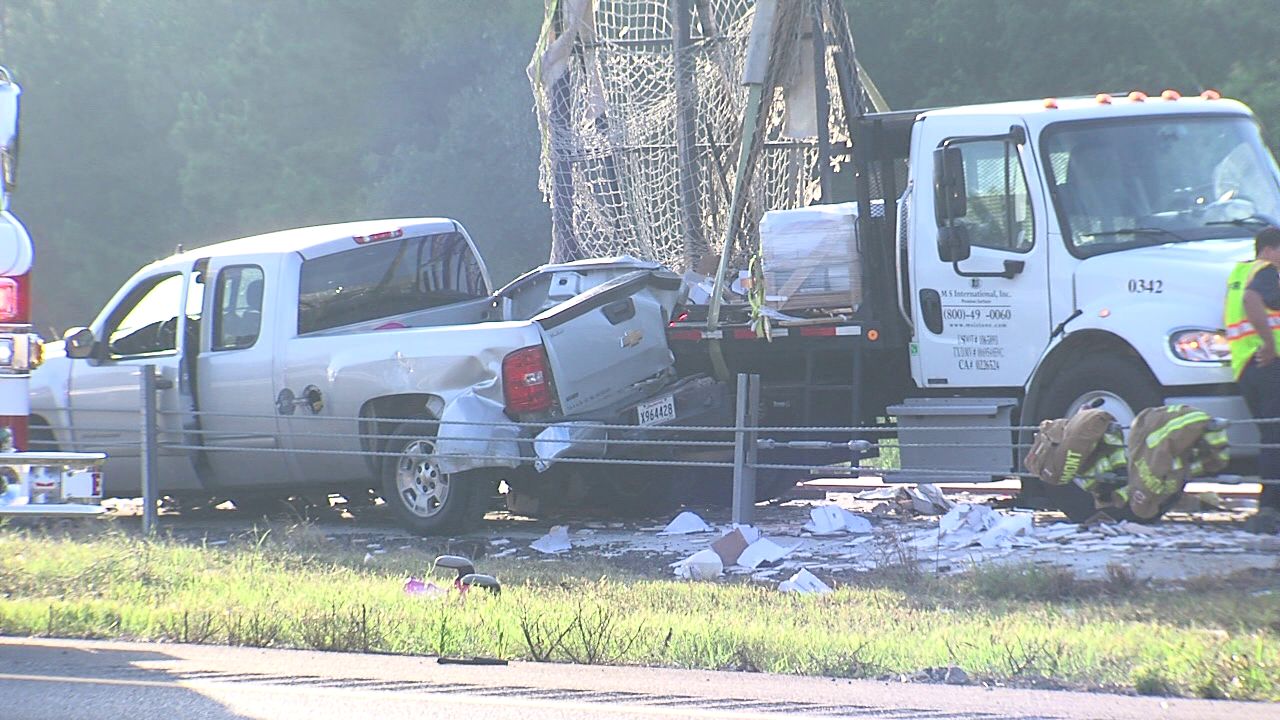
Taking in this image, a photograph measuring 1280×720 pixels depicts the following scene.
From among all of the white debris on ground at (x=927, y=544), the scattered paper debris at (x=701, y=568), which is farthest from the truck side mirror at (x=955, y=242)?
the scattered paper debris at (x=701, y=568)

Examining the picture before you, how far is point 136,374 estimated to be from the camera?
12.3 meters

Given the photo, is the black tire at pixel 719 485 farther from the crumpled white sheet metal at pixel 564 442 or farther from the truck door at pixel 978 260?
the truck door at pixel 978 260

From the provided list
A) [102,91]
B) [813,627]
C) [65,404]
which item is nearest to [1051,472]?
[813,627]

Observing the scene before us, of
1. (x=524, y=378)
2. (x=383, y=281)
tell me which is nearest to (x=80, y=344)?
(x=383, y=281)

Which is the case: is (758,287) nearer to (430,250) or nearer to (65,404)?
(430,250)

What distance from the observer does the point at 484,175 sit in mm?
37000

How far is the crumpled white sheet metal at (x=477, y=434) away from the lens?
10766mm

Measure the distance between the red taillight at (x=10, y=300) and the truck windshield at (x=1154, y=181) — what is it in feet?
21.3

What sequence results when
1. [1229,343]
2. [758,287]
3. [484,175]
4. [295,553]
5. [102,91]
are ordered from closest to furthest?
[1229,343] < [295,553] < [758,287] < [484,175] < [102,91]

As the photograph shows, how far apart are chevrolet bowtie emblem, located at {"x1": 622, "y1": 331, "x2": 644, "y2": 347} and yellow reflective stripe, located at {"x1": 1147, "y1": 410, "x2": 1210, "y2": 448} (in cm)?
392

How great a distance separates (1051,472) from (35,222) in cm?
4065

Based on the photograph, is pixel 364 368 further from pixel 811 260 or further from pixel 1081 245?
pixel 1081 245

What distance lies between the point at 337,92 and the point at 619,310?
1231 inches

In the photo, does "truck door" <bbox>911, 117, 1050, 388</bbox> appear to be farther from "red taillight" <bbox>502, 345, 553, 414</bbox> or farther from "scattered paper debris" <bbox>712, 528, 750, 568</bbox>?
"red taillight" <bbox>502, 345, 553, 414</bbox>
